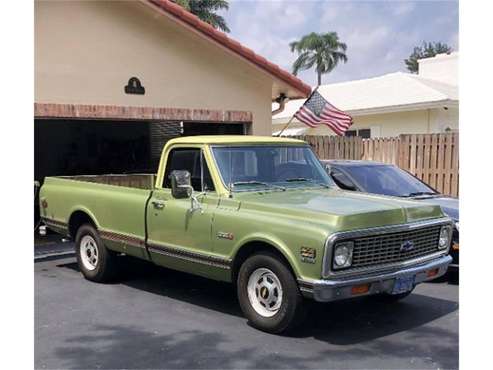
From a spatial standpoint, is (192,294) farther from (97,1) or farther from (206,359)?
(97,1)

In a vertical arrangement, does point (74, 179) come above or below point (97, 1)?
below

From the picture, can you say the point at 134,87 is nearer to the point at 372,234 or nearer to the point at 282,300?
the point at 282,300

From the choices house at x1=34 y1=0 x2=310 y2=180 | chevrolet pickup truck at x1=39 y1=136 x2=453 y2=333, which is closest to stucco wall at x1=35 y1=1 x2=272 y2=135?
house at x1=34 y1=0 x2=310 y2=180

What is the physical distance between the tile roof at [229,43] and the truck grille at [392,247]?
6.39 m

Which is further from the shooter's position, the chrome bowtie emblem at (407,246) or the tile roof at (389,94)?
the tile roof at (389,94)

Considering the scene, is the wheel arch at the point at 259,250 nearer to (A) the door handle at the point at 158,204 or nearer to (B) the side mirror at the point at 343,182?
(A) the door handle at the point at 158,204

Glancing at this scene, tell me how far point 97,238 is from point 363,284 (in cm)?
383

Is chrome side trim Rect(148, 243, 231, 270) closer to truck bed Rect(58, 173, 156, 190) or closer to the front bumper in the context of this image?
the front bumper

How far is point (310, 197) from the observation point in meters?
5.95

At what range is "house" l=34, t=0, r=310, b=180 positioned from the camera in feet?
30.9

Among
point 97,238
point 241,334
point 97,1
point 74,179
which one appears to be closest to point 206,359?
point 241,334

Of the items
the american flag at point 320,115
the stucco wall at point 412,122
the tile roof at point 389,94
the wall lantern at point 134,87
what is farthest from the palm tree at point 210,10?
the wall lantern at point 134,87

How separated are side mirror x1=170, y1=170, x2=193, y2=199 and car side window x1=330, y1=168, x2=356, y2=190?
3085 millimetres

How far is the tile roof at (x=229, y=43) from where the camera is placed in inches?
403
